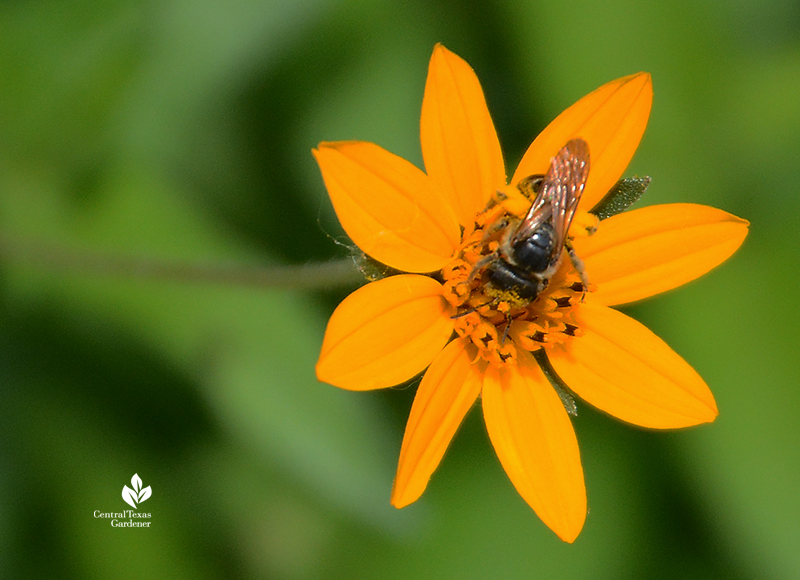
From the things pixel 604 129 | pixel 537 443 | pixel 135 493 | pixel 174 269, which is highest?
pixel 604 129

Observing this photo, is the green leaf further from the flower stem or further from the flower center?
the flower stem

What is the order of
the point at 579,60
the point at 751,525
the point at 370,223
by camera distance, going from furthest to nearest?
1. the point at 579,60
2. the point at 751,525
3. the point at 370,223

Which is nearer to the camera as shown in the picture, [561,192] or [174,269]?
[561,192]

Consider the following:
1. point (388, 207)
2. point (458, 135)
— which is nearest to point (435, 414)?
point (388, 207)

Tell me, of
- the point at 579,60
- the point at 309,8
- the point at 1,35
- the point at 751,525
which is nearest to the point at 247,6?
the point at 309,8

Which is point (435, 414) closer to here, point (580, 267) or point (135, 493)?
point (580, 267)

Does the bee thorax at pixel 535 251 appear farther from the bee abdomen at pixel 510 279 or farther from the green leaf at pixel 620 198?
the green leaf at pixel 620 198

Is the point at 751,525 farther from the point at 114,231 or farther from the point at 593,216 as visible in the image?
the point at 114,231
